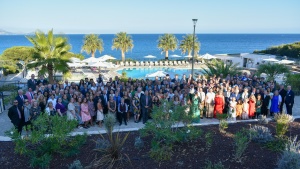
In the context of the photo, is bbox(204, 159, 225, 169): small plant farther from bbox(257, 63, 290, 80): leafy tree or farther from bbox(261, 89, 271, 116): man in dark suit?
bbox(257, 63, 290, 80): leafy tree

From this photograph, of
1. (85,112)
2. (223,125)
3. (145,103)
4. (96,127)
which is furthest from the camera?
(145,103)

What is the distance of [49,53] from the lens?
52.5ft

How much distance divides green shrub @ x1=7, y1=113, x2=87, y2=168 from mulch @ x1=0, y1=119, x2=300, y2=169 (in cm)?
27

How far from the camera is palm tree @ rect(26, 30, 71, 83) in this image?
51.7ft

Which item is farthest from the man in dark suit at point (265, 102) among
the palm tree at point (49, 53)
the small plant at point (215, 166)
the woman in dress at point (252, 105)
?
the palm tree at point (49, 53)

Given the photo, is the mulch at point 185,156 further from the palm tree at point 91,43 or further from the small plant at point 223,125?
the palm tree at point 91,43

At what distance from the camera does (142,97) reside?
1125 centimetres

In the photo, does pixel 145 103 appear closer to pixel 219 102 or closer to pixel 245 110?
pixel 219 102

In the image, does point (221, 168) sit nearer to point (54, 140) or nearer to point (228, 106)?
point (54, 140)

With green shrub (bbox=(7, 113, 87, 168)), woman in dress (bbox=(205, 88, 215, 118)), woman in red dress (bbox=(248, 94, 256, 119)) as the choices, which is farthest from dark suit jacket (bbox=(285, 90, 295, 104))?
green shrub (bbox=(7, 113, 87, 168))

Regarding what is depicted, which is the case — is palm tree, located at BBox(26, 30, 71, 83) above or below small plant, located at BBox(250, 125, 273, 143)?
above

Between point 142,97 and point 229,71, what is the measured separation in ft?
33.6

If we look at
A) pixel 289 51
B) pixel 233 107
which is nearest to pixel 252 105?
pixel 233 107

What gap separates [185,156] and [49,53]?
11669 mm
